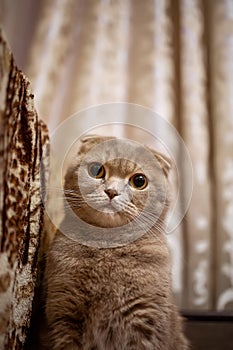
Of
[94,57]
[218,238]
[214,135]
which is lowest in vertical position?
[218,238]

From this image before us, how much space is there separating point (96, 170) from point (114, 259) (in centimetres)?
23

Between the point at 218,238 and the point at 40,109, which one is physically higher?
the point at 40,109

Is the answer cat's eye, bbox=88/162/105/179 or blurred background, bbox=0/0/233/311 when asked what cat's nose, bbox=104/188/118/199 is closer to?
cat's eye, bbox=88/162/105/179

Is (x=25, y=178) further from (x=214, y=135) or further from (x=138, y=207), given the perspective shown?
(x=214, y=135)

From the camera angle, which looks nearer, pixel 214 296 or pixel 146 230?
pixel 146 230

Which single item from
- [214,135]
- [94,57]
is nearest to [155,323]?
[214,135]

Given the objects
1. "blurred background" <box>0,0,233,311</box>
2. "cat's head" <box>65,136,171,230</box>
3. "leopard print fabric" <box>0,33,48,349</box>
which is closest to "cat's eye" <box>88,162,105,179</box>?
"cat's head" <box>65,136,171,230</box>

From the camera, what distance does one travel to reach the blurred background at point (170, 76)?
183 centimetres

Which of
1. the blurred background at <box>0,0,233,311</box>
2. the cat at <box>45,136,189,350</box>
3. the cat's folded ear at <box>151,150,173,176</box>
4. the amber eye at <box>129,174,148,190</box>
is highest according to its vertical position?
the blurred background at <box>0,0,233,311</box>

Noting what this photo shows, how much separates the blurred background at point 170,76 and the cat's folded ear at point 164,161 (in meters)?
0.76

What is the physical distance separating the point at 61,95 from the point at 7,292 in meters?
1.46

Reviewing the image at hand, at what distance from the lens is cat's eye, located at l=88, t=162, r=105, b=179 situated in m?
1.01

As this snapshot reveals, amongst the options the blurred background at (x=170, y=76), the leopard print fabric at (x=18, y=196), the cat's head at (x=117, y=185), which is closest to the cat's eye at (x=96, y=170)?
the cat's head at (x=117, y=185)

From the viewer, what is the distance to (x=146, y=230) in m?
1.02
